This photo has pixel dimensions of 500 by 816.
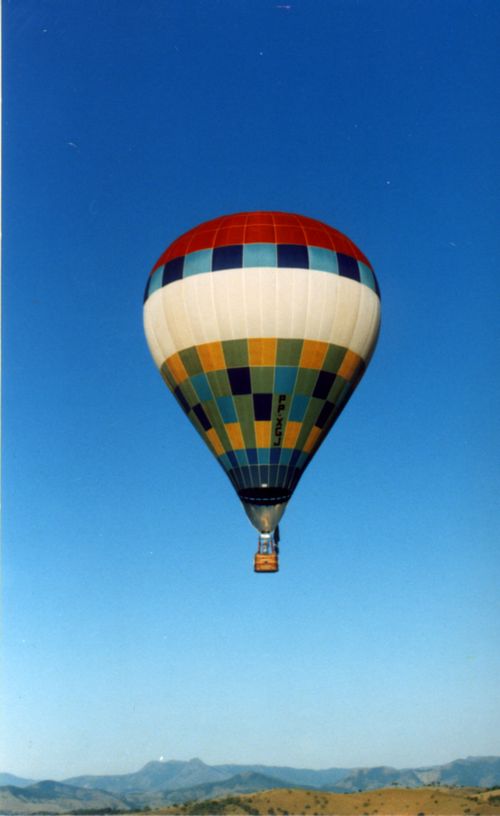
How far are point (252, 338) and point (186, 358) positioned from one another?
2.74m

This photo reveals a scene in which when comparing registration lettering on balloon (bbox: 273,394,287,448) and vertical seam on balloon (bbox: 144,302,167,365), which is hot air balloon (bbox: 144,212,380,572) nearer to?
registration lettering on balloon (bbox: 273,394,287,448)

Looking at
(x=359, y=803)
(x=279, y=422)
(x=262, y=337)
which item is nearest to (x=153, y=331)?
(x=262, y=337)

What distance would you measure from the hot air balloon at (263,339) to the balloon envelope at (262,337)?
35 mm

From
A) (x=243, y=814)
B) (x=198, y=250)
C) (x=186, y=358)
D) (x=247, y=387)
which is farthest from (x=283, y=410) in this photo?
(x=243, y=814)

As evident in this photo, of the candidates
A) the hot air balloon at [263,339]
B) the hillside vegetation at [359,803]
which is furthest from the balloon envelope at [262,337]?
the hillside vegetation at [359,803]

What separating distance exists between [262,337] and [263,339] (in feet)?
0.27

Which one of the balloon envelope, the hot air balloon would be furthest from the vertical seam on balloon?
the balloon envelope

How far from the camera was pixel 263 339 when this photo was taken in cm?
3656

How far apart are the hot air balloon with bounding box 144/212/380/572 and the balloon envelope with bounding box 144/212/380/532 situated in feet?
0.12

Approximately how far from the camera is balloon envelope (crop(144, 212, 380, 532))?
36625 millimetres

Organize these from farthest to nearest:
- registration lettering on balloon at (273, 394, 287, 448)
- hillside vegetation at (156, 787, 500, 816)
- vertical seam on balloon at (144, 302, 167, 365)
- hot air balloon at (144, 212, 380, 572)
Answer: hillside vegetation at (156, 787, 500, 816) < vertical seam on balloon at (144, 302, 167, 365) < registration lettering on balloon at (273, 394, 287, 448) < hot air balloon at (144, 212, 380, 572)

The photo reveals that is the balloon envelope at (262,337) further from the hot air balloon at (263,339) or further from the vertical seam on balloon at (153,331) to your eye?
the vertical seam on balloon at (153,331)

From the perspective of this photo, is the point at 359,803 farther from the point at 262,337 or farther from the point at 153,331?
the point at 262,337

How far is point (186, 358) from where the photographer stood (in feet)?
124
